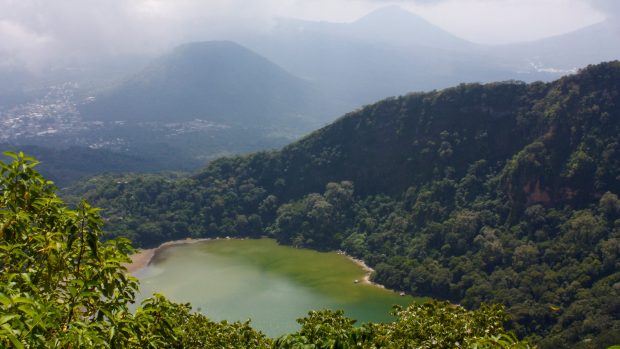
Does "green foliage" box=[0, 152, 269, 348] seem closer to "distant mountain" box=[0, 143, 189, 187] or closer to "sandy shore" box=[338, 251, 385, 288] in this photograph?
"sandy shore" box=[338, 251, 385, 288]

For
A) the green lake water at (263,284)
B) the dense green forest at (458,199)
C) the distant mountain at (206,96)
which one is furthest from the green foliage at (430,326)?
the distant mountain at (206,96)

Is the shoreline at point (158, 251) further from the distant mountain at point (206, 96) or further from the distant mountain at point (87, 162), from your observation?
the distant mountain at point (206, 96)

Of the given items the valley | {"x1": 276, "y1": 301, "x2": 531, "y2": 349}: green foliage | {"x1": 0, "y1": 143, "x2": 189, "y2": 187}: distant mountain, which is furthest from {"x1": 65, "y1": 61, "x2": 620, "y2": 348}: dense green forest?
{"x1": 0, "y1": 143, "x2": 189, "y2": 187}: distant mountain

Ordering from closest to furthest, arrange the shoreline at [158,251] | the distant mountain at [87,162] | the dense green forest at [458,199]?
the dense green forest at [458,199]
the shoreline at [158,251]
the distant mountain at [87,162]

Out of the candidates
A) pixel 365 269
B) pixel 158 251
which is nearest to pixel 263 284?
pixel 365 269

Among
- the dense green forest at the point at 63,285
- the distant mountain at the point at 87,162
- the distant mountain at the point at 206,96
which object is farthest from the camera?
the distant mountain at the point at 206,96

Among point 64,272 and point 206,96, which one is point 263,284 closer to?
point 64,272
